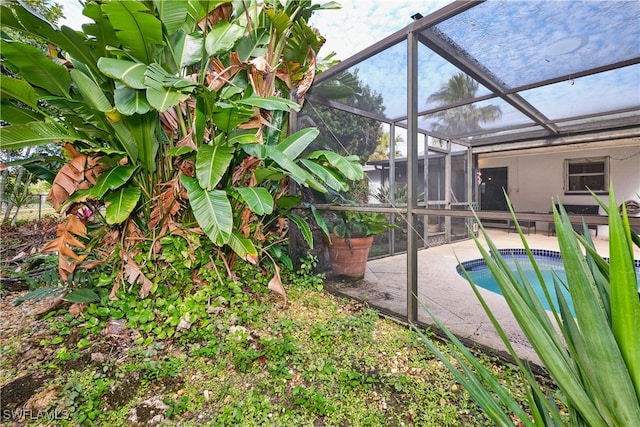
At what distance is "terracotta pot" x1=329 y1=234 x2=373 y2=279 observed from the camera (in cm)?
308

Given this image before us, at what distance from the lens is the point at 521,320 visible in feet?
2.22

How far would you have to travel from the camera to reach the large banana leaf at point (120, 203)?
1955mm

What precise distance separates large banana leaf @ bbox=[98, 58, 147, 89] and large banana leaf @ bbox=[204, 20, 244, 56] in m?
0.59

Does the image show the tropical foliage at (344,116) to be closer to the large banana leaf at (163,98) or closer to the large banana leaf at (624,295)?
the large banana leaf at (163,98)

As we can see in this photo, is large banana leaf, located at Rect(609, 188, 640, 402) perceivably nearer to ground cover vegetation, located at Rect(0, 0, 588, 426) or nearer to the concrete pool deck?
ground cover vegetation, located at Rect(0, 0, 588, 426)

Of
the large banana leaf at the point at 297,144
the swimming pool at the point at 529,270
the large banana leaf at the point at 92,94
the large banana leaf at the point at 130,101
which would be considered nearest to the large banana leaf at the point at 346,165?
the large banana leaf at the point at 297,144

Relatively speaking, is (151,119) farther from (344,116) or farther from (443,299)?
(443,299)

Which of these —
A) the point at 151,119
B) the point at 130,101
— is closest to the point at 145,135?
the point at 151,119

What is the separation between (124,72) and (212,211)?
106 centimetres

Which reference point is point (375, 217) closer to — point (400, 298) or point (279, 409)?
point (400, 298)

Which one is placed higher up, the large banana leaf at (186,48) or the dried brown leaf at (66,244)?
the large banana leaf at (186,48)

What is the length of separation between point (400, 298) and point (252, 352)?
1404 millimetres

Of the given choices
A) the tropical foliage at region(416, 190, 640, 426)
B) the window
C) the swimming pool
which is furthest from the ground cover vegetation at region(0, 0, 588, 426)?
the window

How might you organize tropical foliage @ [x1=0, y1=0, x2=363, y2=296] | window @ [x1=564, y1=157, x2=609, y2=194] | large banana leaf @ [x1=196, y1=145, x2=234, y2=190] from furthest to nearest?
window @ [x1=564, y1=157, x2=609, y2=194] → large banana leaf @ [x1=196, y1=145, x2=234, y2=190] → tropical foliage @ [x1=0, y1=0, x2=363, y2=296]
